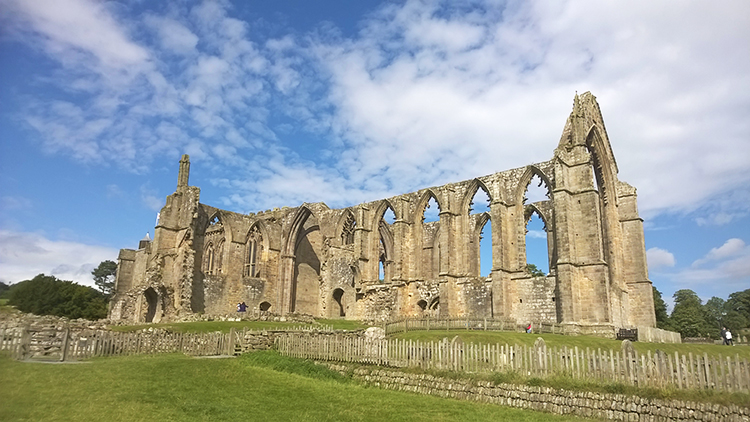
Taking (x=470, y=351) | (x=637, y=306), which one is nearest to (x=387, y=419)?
(x=470, y=351)

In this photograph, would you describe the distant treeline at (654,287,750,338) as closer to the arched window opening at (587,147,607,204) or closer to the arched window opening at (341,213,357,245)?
the arched window opening at (587,147,607,204)

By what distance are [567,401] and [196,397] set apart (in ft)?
24.7

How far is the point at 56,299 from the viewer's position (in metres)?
44.7

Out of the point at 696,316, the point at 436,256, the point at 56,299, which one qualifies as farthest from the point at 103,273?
the point at 696,316

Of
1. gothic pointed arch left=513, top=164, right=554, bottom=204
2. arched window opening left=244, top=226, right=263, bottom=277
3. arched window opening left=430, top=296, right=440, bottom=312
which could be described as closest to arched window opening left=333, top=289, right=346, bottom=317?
arched window opening left=244, top=226, right=263, bottom=277

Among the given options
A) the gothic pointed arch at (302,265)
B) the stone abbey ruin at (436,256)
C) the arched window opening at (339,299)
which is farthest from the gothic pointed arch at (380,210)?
the arched window opening at (339,299)

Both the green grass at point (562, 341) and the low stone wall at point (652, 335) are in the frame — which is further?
the low stone wall at point (652, 335)

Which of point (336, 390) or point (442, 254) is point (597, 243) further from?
point (336, 390)

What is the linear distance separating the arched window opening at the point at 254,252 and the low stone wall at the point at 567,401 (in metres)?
30.0

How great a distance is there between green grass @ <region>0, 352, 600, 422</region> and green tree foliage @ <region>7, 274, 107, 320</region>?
113ft

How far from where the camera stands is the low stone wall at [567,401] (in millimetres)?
8953

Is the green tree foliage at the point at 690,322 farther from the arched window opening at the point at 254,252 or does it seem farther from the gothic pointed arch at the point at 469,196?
the arched window opening at the point at 254,252

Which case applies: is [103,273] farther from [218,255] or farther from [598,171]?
[598,171]

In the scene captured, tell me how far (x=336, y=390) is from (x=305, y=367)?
8.61 feet
